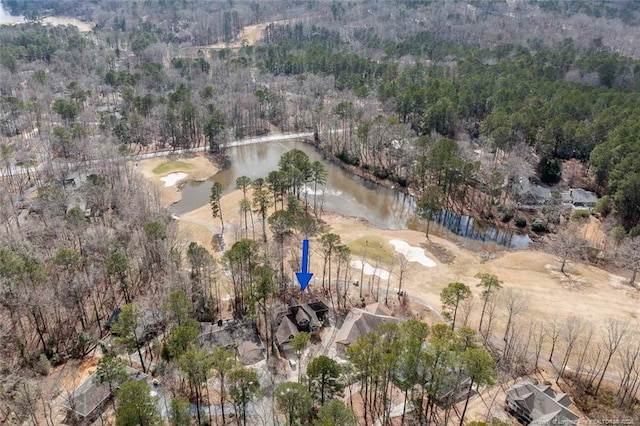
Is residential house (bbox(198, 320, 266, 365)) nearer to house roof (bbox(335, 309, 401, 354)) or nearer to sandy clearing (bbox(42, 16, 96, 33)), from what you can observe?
house roof (bbox(335, 309, 401, 354))

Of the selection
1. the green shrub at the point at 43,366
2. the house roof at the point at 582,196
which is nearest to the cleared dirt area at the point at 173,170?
the green shrub at the point at 43,366

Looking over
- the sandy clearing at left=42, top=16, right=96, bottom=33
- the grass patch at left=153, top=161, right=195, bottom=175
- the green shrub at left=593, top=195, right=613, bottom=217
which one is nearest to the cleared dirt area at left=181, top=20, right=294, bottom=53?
the sandy clearing at left=42, top=16, right=96, bottom=33

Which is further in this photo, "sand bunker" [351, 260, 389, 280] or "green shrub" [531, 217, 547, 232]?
"green shrub" [531, 217, 547, 232]

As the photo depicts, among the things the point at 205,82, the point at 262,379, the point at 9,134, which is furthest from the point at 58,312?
the point at 205,82

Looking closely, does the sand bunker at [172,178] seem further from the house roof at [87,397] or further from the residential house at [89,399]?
the residential house at [89,399]

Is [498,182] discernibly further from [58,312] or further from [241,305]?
[58,312]

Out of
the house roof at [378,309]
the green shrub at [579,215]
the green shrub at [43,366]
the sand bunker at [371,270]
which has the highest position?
the green shrub at [579,215]

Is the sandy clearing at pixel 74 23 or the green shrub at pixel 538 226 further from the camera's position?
the sandy clearing at pixel 74 23
